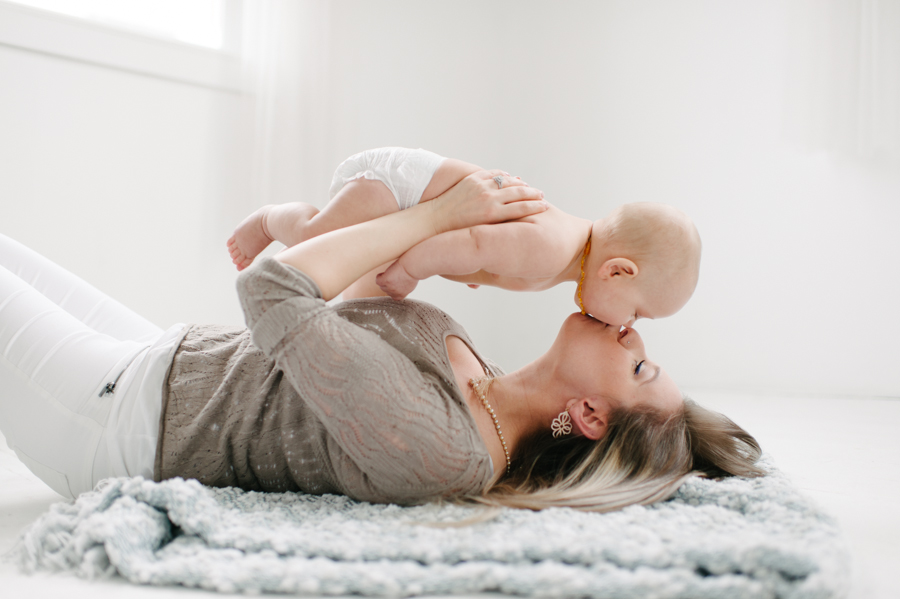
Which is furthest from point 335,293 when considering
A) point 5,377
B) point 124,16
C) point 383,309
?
point 124,16

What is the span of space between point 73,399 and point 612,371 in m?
0.96

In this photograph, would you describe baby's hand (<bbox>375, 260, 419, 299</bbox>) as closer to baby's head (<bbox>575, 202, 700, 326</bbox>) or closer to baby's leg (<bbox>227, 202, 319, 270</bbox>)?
baby's leg (<bbox>227, 202, 319, 270</bbox>)

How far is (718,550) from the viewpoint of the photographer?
0.77 metres

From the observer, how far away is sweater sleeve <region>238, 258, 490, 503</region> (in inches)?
36.4

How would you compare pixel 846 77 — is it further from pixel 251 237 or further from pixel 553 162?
pixel 251 237

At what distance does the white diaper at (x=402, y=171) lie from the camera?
1.23m

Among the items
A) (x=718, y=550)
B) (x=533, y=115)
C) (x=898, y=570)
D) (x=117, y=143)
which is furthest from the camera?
(x=533, y=115)

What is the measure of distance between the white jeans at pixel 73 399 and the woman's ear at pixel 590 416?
0.75 m

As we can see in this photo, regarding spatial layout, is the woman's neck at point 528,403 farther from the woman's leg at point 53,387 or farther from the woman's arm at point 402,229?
the woman's leg at point 53,387

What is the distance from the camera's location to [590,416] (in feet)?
3.93

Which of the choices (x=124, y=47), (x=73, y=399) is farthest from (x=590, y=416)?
(x=124, y=47)

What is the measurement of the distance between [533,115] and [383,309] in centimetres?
263

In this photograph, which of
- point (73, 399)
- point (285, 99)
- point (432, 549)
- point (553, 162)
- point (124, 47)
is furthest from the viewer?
point (553, 162)

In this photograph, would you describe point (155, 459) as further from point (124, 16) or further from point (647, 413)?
point (124, 16)
